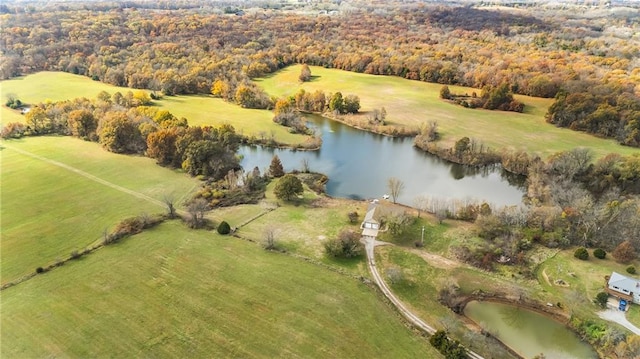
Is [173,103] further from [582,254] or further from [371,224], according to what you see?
[582,254]

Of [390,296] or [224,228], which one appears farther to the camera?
[224,228]

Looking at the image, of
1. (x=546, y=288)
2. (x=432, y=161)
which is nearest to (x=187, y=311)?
(x=546, y=288)

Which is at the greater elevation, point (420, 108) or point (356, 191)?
point (420, 108)

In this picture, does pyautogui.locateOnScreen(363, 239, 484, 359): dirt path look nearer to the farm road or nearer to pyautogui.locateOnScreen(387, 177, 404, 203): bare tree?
pyautogui.locateOnScreen(387, 177, 404, 203): bare tree

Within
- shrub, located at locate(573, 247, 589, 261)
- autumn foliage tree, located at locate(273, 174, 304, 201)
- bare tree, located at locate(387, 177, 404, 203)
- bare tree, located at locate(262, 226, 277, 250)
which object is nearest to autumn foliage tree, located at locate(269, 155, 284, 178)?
autumn foliage tree, located at locate(273, 174, 304, 201)

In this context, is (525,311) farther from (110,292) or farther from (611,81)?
(611,81)

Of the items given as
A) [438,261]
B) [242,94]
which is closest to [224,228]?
[438,261]
